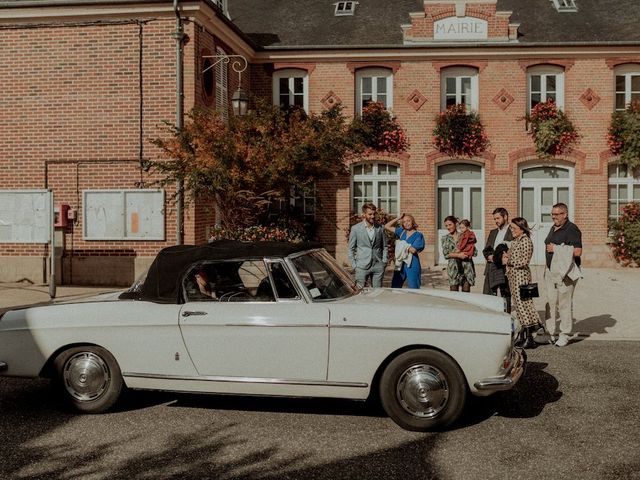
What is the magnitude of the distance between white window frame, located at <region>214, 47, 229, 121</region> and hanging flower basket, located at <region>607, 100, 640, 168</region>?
413 inches

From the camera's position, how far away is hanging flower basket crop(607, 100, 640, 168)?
19.1m

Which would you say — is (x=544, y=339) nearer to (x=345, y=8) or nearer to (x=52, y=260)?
(x=52, y=260)

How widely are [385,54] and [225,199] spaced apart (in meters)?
9.07

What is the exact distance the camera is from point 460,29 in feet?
65.4

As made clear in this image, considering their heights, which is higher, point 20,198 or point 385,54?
point 385,54

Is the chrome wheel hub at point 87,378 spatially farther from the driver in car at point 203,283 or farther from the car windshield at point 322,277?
the car windshield at point 322,277

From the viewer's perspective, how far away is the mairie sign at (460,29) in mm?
19859

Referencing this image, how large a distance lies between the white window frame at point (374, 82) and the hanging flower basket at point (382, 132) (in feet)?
1.22

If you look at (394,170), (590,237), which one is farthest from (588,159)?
(394,170)

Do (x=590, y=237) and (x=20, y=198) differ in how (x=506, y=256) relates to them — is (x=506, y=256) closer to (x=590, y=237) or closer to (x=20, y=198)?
(x=20, y=198)

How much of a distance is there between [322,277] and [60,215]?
9.07 meters

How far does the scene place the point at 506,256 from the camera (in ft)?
29.0

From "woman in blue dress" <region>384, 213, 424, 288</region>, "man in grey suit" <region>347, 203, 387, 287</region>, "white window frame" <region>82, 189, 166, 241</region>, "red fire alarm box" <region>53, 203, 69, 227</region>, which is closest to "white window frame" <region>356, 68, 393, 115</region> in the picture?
"white window frame" <region>82, 189, 166, 241</region>

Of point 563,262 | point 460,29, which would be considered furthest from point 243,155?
point 460,29
